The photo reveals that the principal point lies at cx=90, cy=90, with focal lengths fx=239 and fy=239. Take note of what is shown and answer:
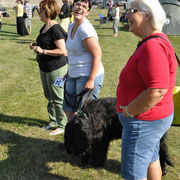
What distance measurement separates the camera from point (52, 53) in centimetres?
324

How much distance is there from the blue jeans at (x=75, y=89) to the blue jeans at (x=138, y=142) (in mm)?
1096

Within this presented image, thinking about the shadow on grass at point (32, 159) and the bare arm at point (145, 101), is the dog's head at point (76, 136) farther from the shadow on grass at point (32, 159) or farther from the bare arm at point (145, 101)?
the bare arm at point (145, 101)

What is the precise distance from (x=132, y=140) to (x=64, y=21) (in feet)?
30.9

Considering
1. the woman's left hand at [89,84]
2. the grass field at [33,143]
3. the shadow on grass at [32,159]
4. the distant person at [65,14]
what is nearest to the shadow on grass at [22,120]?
the grass field at [33,143]

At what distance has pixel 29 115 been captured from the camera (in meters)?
4.39

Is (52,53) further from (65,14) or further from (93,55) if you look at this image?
(65,14)

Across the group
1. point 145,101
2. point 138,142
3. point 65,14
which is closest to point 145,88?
point 145,101

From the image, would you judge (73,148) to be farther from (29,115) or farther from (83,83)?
(29,115)

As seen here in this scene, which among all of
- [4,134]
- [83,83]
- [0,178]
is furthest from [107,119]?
[4,134]

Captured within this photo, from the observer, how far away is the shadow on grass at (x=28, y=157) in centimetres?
284

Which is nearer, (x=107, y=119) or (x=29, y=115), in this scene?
(x=107, y=119)

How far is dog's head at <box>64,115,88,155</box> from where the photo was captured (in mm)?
2662

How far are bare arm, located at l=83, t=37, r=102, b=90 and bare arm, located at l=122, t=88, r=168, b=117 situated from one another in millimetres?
1101

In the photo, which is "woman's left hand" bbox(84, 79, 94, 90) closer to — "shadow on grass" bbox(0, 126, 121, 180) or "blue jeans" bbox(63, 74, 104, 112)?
"blue jeans" bbox(63, 74, 104, 112)
